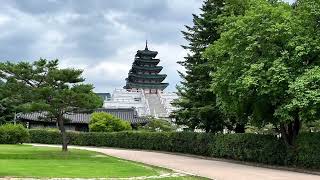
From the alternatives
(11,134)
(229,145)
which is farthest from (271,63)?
(11,134)

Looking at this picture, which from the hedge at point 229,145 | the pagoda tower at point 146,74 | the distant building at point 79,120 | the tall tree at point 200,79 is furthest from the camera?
the pagoda tower at point 146,74

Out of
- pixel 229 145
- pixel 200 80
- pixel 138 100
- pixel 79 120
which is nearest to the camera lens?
pixel 229 145

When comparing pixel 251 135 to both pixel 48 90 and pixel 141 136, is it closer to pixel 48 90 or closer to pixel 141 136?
pixel 48 90

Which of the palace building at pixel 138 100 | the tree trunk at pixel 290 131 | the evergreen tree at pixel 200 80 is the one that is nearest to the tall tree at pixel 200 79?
the evergreen tree at pixel 200 80


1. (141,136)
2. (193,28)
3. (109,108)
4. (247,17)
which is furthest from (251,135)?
(109,108)

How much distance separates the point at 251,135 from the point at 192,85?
7324mm

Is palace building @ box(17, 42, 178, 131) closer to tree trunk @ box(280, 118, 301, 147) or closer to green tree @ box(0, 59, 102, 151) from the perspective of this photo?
green tree @ box(0, 59, 102, 151)

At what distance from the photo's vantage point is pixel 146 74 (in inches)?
3295

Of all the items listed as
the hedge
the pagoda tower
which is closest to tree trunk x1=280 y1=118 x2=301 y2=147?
the hedge

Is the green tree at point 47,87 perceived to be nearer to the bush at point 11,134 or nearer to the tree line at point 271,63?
the tree line at point 271,63

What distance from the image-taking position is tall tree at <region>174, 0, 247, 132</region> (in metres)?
30.8

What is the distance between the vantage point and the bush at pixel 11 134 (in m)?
40.8

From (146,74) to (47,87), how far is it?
5584 centimetres

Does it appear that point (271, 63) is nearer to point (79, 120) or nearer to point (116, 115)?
point (79, 120)
